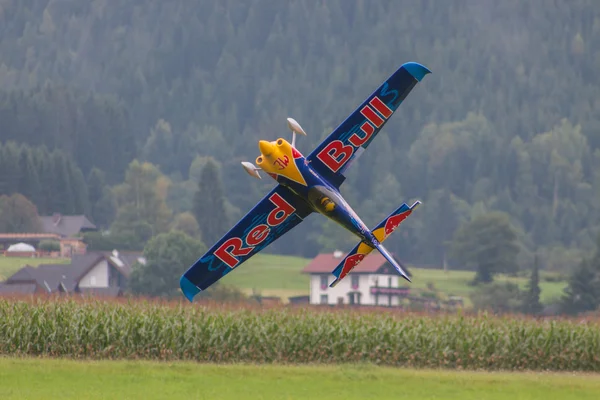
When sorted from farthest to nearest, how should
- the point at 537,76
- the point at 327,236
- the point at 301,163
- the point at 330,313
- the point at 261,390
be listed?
the point at 537,76
the point at 327,236
the point at 330,313
the point at 261,390
the point at 301,163

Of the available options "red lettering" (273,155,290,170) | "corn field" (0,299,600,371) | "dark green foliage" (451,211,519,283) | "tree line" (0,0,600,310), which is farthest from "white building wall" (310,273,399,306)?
"red lettering" (273,155,290,170)

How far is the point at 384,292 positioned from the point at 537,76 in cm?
11196

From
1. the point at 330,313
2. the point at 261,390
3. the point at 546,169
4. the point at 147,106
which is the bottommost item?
the point at 261,390

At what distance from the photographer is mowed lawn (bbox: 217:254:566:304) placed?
281 ft

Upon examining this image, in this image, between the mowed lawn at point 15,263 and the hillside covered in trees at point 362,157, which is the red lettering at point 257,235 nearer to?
the mowed lawn at point 15,263

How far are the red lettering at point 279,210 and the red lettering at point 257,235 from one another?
0.80 ft

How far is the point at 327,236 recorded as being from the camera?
390 ft

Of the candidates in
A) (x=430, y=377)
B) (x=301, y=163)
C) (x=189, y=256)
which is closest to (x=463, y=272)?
(x=189, y=256)

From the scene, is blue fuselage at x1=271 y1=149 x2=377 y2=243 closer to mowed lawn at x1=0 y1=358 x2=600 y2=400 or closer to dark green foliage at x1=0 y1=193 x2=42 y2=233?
mowed lawn at x1=0 y1=358 x2=600 y2=400

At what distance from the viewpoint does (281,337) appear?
1593 inches

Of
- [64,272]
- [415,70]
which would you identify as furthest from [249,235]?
[64,272]

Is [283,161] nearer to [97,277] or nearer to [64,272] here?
[64,272]

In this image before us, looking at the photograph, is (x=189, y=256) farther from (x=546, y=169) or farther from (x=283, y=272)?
(x=546, y=169)

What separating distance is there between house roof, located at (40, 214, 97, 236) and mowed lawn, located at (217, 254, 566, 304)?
15515mm
